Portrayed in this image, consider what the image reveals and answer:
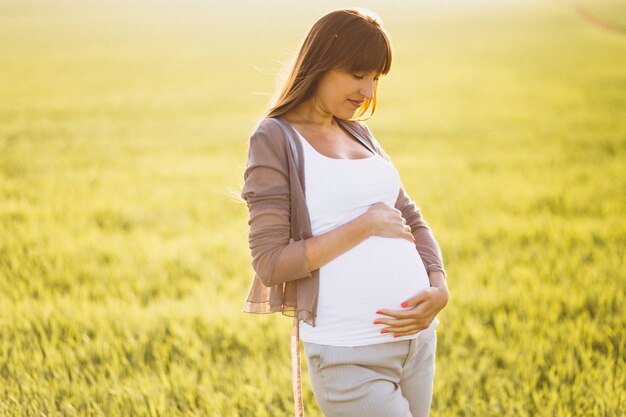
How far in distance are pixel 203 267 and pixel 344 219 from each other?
3224 millimetres

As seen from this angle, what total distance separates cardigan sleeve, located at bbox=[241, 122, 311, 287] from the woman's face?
0.23 metres

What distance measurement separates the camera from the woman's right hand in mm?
1936

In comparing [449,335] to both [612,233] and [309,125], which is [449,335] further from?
[612,233]

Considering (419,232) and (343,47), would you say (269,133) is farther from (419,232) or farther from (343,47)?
(419,232)

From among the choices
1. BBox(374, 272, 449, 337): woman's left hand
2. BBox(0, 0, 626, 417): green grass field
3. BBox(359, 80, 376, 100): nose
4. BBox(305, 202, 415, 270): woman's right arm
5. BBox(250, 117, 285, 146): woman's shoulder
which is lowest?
BBox(0, 0, 626, 417): green grass field

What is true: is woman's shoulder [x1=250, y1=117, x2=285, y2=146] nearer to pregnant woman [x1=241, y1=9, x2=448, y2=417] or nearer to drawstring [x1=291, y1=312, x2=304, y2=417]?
pregnant woman [x1=241, y1=9, x2=448, y2=417]

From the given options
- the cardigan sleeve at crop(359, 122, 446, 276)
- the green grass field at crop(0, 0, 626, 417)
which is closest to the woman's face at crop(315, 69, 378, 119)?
the cardigan sleeve at crop(359, 122, 446, 276)

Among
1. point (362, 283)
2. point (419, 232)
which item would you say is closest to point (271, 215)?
point (362, 283)

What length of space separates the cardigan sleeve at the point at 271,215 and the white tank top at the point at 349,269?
83 mm

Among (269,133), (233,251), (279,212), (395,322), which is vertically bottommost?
(233,251)

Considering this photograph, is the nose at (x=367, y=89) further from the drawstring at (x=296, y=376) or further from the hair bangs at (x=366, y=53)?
the drawstring at (x=296, y=376)

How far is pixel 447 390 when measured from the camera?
3.22m

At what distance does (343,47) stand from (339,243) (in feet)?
1.86

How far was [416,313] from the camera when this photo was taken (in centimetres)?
194
